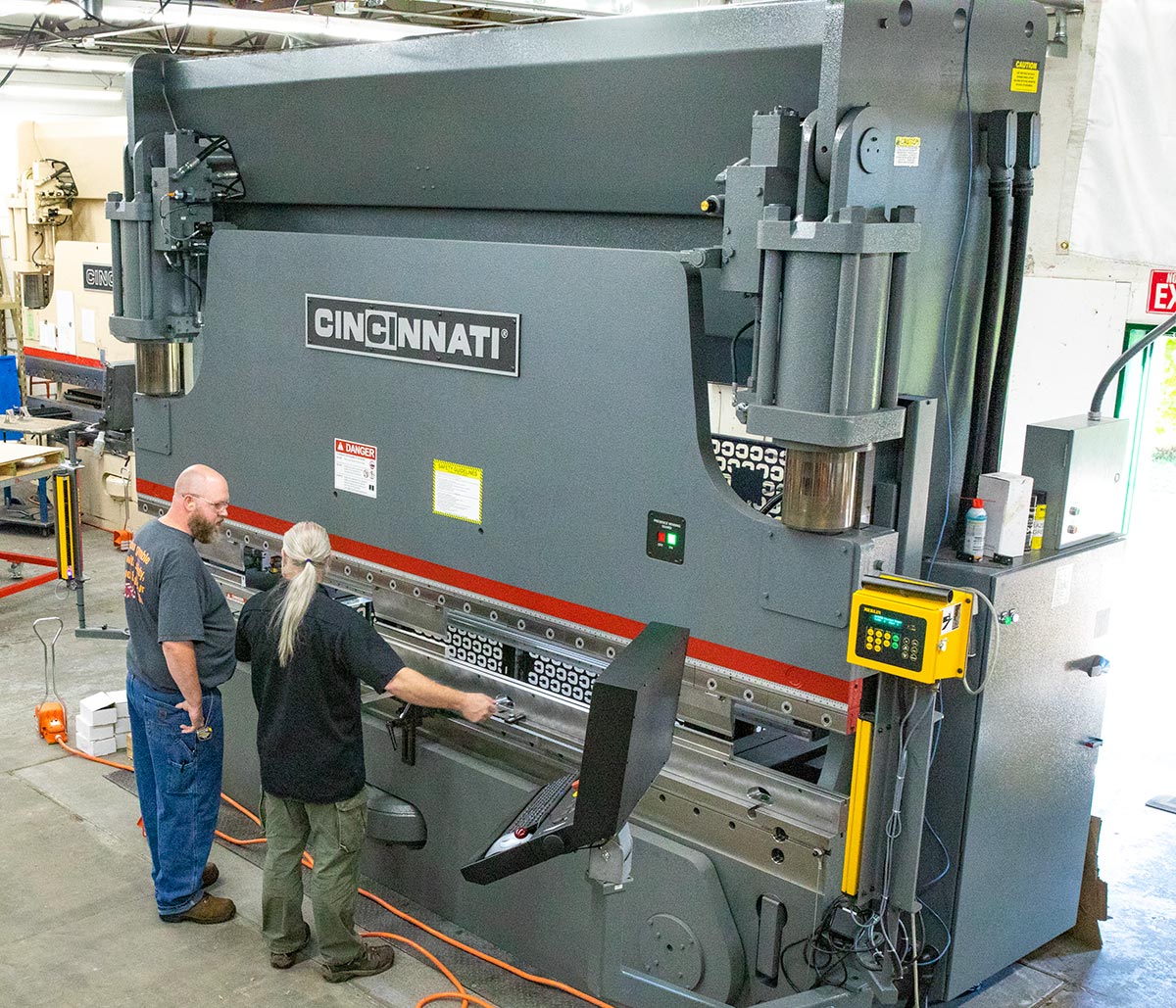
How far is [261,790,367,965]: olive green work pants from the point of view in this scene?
348cm

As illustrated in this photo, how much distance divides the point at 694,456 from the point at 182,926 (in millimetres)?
2268

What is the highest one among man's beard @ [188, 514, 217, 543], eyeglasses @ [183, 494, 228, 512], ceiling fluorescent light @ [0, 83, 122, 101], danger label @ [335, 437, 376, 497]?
ceiling fluorescent light @ [0, 83, 122, 101]

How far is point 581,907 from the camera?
335cm

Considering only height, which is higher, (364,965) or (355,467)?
(355,467)

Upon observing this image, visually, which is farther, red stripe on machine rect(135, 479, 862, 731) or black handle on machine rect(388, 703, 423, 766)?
black handle on machine rect(388, 703, 423, 766)

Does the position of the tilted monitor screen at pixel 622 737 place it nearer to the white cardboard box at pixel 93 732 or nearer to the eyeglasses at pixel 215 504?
the eyeglasses at pixel 215 504

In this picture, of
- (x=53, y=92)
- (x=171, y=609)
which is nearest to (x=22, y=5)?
(x=171, y=609)

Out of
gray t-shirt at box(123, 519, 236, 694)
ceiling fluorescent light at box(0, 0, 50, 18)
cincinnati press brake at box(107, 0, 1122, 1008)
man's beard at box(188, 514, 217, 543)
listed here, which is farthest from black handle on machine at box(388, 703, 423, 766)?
ceiling fluorescent light at box(0, 0, 50, 18)

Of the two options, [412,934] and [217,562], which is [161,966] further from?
[217,562]

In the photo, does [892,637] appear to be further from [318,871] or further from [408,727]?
[318,871]

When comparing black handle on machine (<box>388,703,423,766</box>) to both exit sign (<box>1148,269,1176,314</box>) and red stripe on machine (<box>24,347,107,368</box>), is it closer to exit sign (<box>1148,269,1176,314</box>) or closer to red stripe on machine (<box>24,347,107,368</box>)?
exit sign (<box>1148,269,1176,314</box>)

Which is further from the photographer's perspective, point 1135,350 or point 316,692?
point 316,692

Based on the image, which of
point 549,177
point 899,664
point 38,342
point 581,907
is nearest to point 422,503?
point 549,177

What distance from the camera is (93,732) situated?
5.03 m
